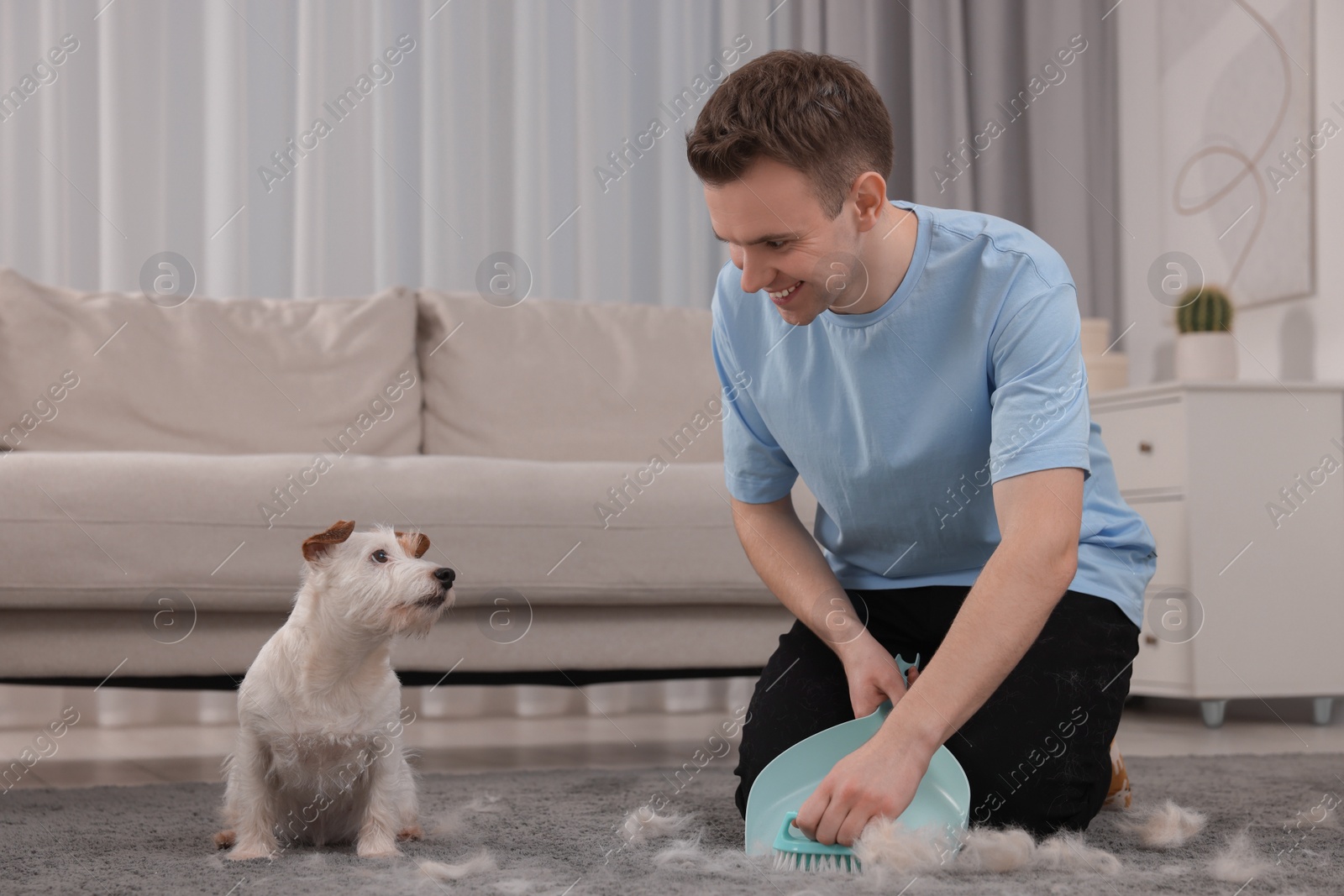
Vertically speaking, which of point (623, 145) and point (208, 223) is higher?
point (623, 145)

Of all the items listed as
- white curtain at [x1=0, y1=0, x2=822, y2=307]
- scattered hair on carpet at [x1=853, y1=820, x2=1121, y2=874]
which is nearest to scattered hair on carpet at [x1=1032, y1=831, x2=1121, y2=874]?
scattered hair on carpet at [x1=853, y1=820, x2=1121, y2=874]

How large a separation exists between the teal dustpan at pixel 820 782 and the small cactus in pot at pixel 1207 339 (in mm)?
1924

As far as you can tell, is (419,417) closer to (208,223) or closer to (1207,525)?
(208,223)

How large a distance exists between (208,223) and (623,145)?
4.02ft

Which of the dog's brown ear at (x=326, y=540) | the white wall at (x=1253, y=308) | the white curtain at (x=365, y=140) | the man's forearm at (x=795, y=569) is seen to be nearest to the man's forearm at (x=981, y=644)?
the man's forearm at (x=795, y=569)

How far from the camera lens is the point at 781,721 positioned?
1.46 meters

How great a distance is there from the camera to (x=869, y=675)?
4.40 feet

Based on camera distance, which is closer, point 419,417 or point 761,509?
point 761,509

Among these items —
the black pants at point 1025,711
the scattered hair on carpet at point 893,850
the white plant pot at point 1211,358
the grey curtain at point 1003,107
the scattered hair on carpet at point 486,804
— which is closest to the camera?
the scattered hair on carpet at point 893,850

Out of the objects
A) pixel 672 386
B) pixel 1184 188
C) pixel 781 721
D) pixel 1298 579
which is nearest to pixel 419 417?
pixel 672 386

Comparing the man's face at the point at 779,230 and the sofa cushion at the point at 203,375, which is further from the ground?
the man's face at the point at 779,230

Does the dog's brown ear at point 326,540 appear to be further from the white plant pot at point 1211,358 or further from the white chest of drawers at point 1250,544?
the white plant pot at point 1211,358

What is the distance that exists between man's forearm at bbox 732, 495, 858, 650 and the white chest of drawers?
1380 millimetres

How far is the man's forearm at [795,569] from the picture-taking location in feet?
4.71
